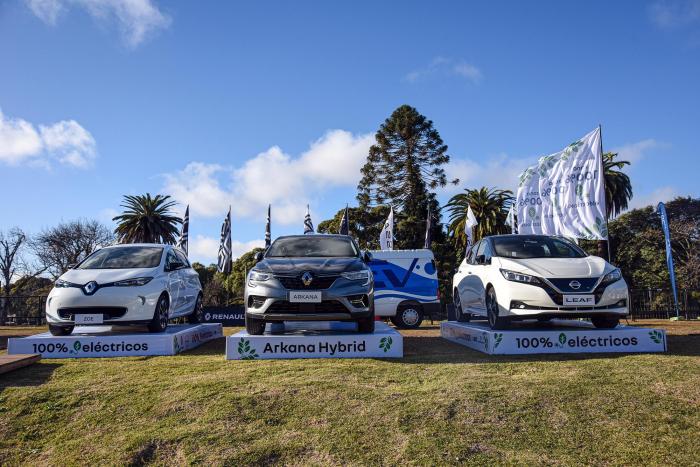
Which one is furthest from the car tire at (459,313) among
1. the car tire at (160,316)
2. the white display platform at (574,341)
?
the car tire at (160,316)

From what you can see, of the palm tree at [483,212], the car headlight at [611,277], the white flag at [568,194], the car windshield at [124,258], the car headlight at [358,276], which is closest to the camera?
the car headlight at [358,276]

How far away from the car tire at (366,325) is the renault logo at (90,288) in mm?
4085

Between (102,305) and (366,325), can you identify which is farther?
(102,305)

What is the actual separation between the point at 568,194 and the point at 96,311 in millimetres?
11520

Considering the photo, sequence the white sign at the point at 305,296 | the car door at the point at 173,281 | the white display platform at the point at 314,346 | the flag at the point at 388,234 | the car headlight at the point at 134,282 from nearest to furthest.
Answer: the white sign at the point at 305,296
the white display platform at the point at 314,346
the car headlight at the point at 134,282
the car door at the point at 173,281
the flag at the point at 388,234

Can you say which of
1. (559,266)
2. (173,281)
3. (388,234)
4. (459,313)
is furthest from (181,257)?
(388,234)

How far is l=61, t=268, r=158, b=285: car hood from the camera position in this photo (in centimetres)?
792

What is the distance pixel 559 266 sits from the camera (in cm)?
736

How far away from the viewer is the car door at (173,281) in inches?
351

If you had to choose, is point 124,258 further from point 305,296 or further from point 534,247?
point 534,247

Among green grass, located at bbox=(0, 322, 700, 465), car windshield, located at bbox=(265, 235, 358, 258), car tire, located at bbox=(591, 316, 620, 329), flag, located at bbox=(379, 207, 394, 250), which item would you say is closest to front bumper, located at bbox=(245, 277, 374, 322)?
green grass, located at bbox=(0, 322, 700, 465)

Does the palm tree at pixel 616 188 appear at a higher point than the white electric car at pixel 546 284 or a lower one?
higher

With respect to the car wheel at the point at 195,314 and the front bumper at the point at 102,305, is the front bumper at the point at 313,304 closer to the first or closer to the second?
the front bumper at the point at 102,305

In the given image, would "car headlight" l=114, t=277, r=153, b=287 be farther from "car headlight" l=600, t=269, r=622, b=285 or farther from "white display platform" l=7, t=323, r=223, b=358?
"car headlight" l=600, t=269, r=622, b=285
